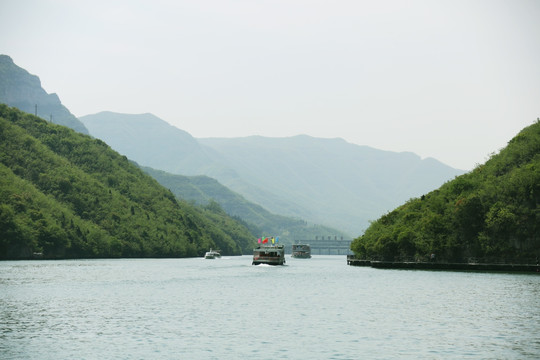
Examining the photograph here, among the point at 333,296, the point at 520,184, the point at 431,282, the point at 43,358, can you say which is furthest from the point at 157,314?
the point at 520,184

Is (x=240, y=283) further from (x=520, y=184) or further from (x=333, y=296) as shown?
(x=520, y=184)

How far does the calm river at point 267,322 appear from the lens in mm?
53781

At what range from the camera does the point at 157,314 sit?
78250 millimetres

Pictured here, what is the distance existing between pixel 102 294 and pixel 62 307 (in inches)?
813

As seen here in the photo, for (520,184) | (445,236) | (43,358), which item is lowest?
(43,358)

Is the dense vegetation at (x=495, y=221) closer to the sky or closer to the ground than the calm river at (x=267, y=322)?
closer to the sky

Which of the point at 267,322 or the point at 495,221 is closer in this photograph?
the point at 267,322

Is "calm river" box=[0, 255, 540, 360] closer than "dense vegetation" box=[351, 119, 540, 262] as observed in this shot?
Yes

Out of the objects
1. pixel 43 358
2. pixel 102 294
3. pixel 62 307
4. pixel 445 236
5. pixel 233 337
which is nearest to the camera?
pixel 43 358

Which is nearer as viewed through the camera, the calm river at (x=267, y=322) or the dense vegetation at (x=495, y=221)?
the calm river at (x=267, y=322)

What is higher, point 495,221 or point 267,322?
point 495,221

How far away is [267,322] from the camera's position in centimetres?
7200

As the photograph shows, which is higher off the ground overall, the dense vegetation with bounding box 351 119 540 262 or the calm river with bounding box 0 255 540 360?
the dense vegetation with bounding box 351 119 540 262

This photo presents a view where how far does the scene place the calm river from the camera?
5378 cm
